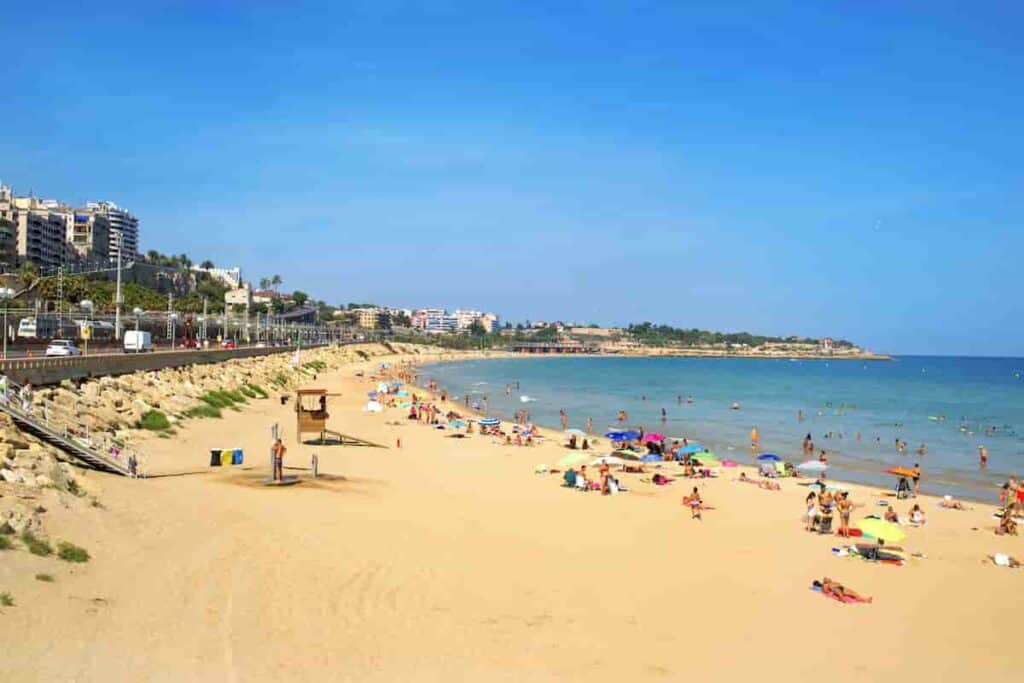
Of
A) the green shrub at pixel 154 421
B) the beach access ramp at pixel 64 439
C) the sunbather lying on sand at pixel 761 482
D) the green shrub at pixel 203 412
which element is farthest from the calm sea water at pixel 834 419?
the beach access ramp at pixel 64 439

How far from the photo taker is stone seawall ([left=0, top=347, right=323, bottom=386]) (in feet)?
72.7

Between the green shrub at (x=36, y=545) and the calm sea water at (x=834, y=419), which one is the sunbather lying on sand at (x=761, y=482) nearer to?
the calm sea water at (x=834, y=419)

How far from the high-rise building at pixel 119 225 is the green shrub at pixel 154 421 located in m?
120

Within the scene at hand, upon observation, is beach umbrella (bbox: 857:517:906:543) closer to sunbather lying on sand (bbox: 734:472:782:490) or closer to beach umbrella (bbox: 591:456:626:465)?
sunbather lying on sand (bbox: 734:472:782:490)

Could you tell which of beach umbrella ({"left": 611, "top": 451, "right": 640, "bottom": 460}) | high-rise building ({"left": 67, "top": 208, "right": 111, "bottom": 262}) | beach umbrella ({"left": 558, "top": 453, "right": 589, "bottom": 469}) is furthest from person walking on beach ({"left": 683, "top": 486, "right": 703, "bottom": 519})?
high-rise building ({"left": 67, "top": 208, "right": 111, "bottom": 262})

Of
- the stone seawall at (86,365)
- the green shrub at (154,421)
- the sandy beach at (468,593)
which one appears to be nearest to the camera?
the sandy beach at (468,593)

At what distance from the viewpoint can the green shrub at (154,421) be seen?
23.6 meters

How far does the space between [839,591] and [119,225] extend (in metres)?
151

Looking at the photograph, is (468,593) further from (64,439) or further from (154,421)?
(154,421)

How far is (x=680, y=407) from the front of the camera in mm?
54312

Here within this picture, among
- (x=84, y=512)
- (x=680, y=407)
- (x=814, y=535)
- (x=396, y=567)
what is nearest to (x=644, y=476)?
(x=814, y=535)

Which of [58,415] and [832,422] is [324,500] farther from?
[832,422]

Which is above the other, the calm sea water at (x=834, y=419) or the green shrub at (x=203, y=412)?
the green shrub at (x=203, y=412)

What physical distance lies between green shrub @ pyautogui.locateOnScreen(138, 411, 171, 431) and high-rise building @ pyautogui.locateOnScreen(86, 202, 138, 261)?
394 feet
